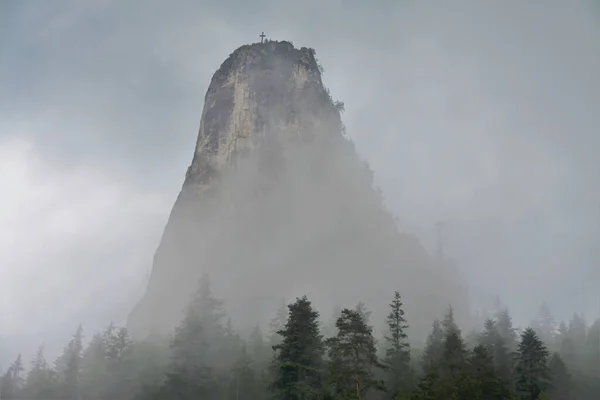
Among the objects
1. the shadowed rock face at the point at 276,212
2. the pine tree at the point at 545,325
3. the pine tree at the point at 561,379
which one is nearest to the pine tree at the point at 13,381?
the shadowed rock face at the point at 276,212

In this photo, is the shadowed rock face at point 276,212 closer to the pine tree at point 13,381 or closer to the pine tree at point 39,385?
the pine tree at point 13,381

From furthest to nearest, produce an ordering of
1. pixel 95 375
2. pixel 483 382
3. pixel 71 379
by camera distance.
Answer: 1. pixel 71 379
2. pixel 95 375
3. pixel 483 382

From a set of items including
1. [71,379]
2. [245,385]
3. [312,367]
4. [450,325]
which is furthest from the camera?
[71,379]

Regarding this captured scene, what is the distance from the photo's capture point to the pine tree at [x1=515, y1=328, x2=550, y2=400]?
47.9 meters

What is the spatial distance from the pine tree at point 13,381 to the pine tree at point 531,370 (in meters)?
64.6

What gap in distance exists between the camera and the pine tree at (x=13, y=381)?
240 ft

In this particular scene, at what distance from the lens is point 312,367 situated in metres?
42.8

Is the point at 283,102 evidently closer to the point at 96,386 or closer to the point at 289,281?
the point at 289,281

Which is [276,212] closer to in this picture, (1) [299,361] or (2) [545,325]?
(2) [545,325]

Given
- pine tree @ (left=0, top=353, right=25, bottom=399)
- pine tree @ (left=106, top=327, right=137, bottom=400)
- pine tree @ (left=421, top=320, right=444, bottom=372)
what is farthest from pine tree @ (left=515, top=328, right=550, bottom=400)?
pine tree @ (left=0, top=353, right=25, bottom=399)

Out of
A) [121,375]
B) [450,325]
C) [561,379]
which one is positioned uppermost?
[450,325]

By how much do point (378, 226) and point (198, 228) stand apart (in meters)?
58.8

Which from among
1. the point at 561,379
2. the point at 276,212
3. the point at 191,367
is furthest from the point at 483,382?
the point at 276,212

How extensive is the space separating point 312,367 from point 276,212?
138940mm
